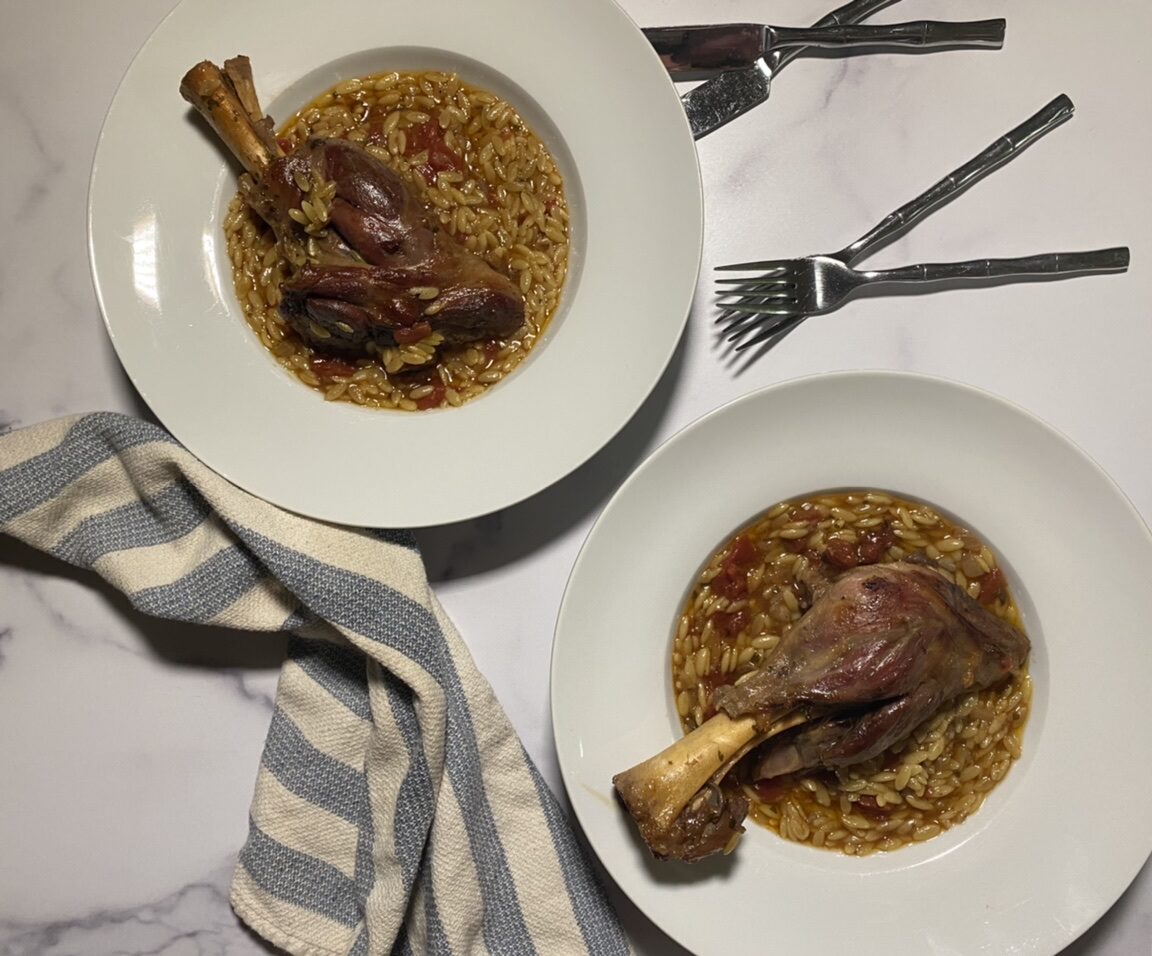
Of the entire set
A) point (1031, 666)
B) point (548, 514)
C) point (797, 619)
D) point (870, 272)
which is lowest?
point (1031, 666)

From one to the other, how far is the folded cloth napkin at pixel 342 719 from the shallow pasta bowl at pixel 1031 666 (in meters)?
0.31

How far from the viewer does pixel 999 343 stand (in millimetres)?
2830

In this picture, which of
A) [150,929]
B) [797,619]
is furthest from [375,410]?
[150,929]

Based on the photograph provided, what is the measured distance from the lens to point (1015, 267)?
2.78m

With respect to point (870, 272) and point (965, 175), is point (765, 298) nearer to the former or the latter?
point (870, 272)

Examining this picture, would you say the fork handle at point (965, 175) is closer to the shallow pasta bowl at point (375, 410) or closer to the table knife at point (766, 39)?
the table knife at point (766, 39)

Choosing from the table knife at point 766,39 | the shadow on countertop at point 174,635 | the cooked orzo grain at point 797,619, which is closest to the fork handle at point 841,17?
the table knife at point 766,39

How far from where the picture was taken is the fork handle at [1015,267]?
275 centimetres

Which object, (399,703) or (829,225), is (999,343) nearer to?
(829,225)

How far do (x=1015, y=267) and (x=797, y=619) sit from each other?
1104 mm

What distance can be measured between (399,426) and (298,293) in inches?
15.9

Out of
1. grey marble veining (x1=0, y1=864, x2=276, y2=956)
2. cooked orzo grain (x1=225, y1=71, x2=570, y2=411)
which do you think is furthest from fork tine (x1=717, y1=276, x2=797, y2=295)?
grey marble veining (x1=0, y1=864, x2=276, y2=956)

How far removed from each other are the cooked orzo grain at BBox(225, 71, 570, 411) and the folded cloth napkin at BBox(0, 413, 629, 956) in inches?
15.1

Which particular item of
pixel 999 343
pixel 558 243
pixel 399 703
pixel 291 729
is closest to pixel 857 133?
pixel 999 343
